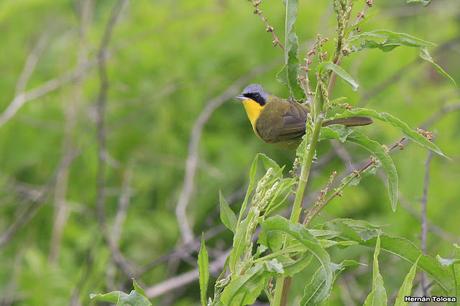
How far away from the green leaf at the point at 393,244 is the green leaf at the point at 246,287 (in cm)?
15

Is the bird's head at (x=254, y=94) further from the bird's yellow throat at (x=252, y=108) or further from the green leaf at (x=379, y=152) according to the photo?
the green leaf at (x=379, y=152)

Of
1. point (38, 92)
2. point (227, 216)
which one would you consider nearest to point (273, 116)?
point (227, 216)

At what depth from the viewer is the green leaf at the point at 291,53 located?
148 centimetres

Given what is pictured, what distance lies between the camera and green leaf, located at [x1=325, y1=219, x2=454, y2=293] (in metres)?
1.53

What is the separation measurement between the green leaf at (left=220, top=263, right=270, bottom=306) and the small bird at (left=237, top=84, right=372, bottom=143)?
106 cm

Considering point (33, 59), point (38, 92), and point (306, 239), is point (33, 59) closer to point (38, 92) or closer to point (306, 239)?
point (38, 92)

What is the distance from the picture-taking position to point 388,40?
147cm

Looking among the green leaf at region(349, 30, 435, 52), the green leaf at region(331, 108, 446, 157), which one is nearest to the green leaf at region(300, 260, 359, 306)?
the green leaf at region(331, 108, 446, 157)

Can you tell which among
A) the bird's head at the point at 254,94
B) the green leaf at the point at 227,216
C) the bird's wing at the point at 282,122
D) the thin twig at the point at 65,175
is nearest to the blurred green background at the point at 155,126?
the thin twig at the point at 65,175

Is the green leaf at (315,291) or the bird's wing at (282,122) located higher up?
the green leaf at (315,291)

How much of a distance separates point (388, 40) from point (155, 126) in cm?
409

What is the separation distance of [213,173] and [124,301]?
10.5 feet

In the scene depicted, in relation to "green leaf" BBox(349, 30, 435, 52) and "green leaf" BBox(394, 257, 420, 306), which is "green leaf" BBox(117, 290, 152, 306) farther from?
"green leaf" BBox(349, 30, 435, 52)

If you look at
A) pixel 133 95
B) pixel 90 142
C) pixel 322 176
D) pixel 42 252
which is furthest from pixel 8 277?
pixel 322 176
